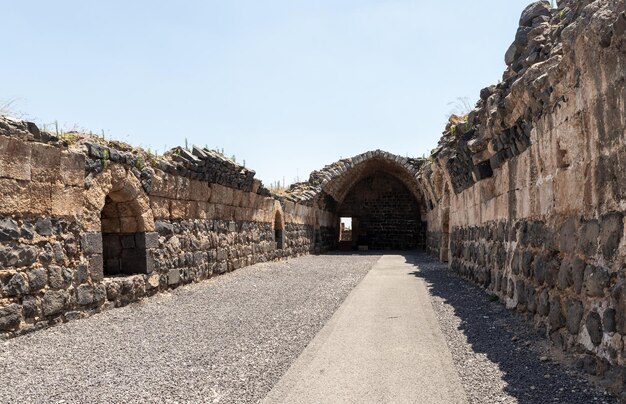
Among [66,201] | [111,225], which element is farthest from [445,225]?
[66,201]

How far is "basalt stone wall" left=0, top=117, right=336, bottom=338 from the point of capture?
5.08 metres

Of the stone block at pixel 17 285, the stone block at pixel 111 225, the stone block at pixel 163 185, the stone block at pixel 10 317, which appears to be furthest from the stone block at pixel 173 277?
A: the stone block at pixel 10 317

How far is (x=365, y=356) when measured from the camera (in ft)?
13.6

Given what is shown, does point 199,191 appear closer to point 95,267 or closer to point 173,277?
point 173,277

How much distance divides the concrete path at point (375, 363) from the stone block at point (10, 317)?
2.95 m

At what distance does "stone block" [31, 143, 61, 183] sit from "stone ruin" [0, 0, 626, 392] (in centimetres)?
2

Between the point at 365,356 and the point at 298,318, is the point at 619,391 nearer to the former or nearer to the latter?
the point at 365,356

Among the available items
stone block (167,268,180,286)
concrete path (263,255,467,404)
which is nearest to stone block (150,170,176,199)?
stone block (167,268,180,286)

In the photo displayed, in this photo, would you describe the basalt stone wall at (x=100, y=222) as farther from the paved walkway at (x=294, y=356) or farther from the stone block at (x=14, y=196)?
the paved walkway at (x=294, y=356)

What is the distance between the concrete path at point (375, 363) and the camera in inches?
128

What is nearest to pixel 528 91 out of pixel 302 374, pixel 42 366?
pixel 302 374

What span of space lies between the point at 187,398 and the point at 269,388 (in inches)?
21.8

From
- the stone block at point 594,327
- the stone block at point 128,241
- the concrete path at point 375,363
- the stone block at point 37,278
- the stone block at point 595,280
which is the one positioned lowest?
the concrete path at point 375,363

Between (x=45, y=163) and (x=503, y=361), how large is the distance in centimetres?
508
